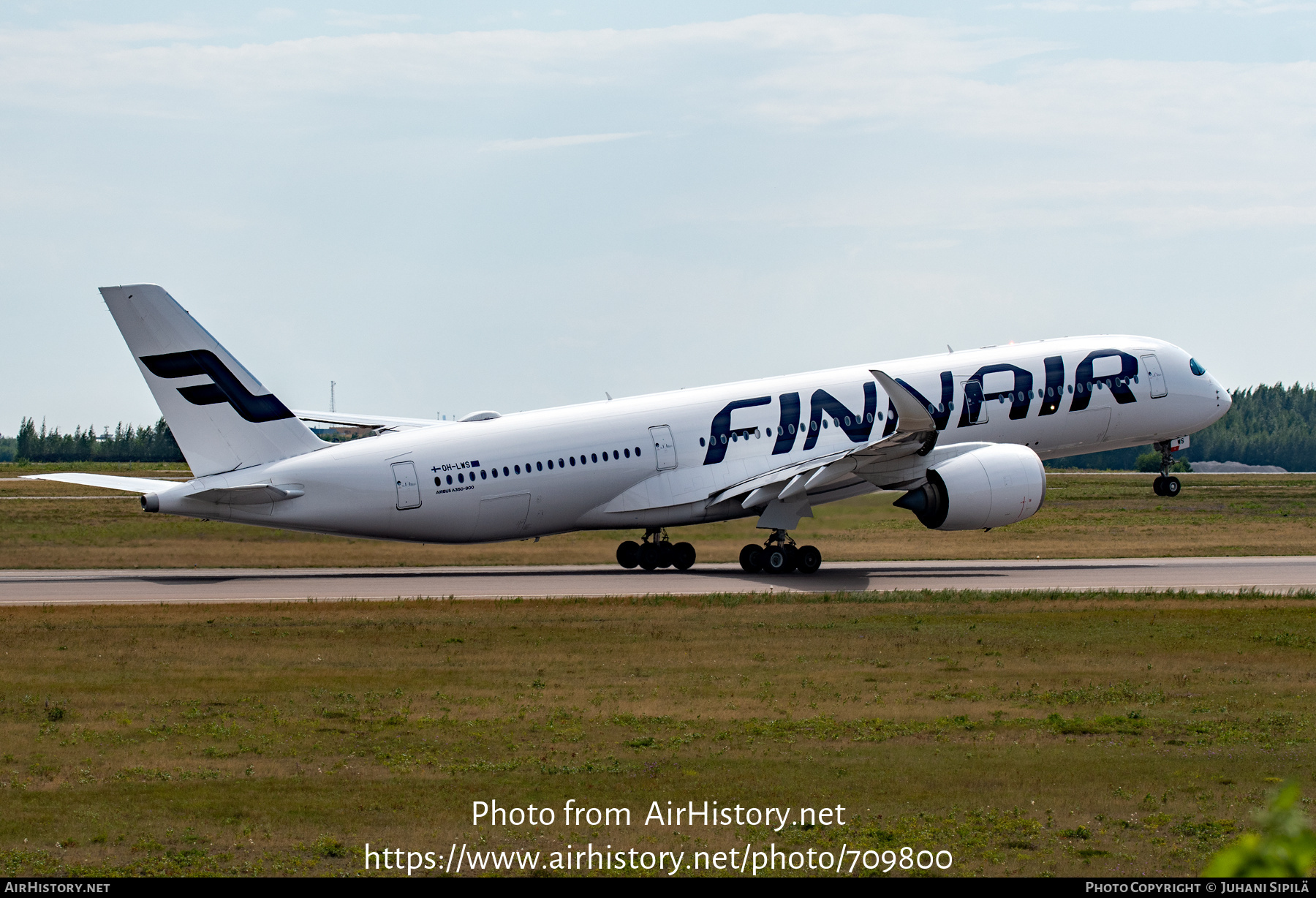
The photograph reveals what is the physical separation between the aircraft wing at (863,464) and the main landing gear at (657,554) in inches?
84.6

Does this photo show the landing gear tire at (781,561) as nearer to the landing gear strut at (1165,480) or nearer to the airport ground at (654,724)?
the airport ground at (654,724)

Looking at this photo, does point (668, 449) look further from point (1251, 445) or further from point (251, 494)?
point (1251, 445)

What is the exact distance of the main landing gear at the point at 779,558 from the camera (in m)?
38.1

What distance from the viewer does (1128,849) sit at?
1249cm

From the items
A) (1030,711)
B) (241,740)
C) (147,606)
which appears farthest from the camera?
(147,606)

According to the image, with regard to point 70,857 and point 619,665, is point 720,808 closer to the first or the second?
point 70,857

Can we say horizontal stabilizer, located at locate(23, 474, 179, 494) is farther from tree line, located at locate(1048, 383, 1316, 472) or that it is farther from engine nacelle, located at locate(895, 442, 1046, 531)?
tree line, located at locate(1048, 383, 1316, 472)

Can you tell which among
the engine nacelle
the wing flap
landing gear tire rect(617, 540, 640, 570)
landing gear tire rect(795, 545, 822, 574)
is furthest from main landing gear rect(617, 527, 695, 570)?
the wing flap

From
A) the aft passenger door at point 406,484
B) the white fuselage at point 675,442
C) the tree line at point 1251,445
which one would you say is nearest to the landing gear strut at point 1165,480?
the white fuselage at point 675,442

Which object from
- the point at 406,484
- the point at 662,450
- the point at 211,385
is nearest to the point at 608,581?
the point at 662,450
